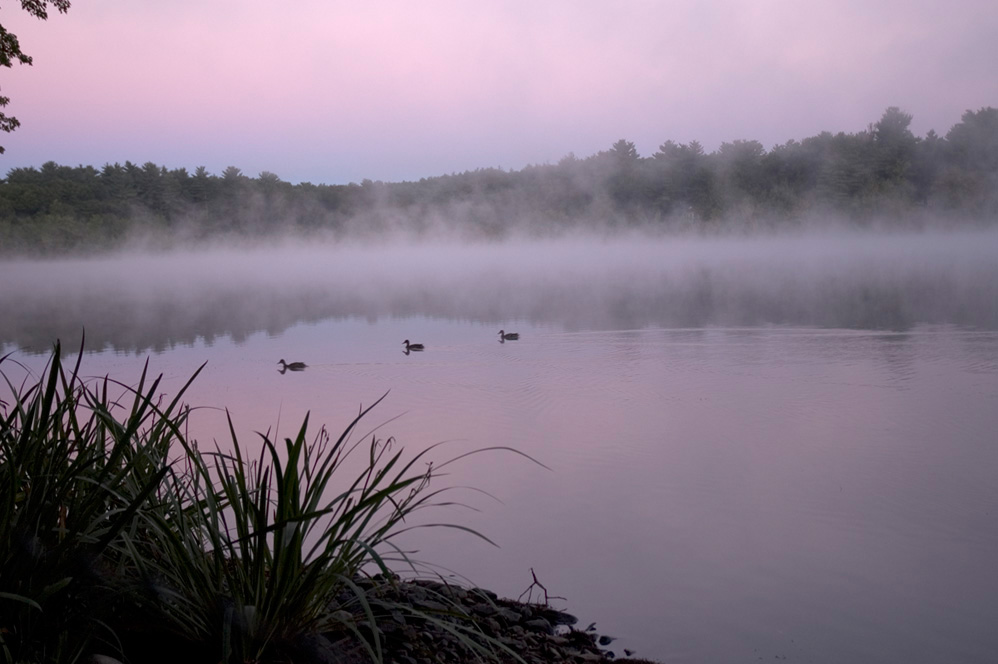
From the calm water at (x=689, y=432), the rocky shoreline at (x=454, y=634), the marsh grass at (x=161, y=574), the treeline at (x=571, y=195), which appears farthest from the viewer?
the treeline at (x=571, y=195)

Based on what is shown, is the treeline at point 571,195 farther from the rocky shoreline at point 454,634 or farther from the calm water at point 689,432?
the rocky shoreline at point 454,634

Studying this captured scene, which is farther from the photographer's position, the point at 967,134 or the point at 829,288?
the point at 967,134

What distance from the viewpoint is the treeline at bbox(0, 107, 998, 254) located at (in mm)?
42938

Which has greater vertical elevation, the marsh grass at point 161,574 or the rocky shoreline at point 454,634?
the marsh grass at point 161,574

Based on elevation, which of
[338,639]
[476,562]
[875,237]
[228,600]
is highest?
[875,237]

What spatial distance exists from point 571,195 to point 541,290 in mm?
35934

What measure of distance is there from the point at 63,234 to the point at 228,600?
45.5m

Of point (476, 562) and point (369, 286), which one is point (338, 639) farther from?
point (369, 286)

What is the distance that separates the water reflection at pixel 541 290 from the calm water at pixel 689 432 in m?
0.22

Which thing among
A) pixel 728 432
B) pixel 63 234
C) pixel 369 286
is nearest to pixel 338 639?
pixel 728 432

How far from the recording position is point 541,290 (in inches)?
899

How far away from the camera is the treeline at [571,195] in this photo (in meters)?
42.9

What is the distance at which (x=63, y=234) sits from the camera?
138 ft

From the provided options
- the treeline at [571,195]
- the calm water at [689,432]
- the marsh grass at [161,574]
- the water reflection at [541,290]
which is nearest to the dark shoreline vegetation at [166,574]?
the marsh grass at [161,574]
